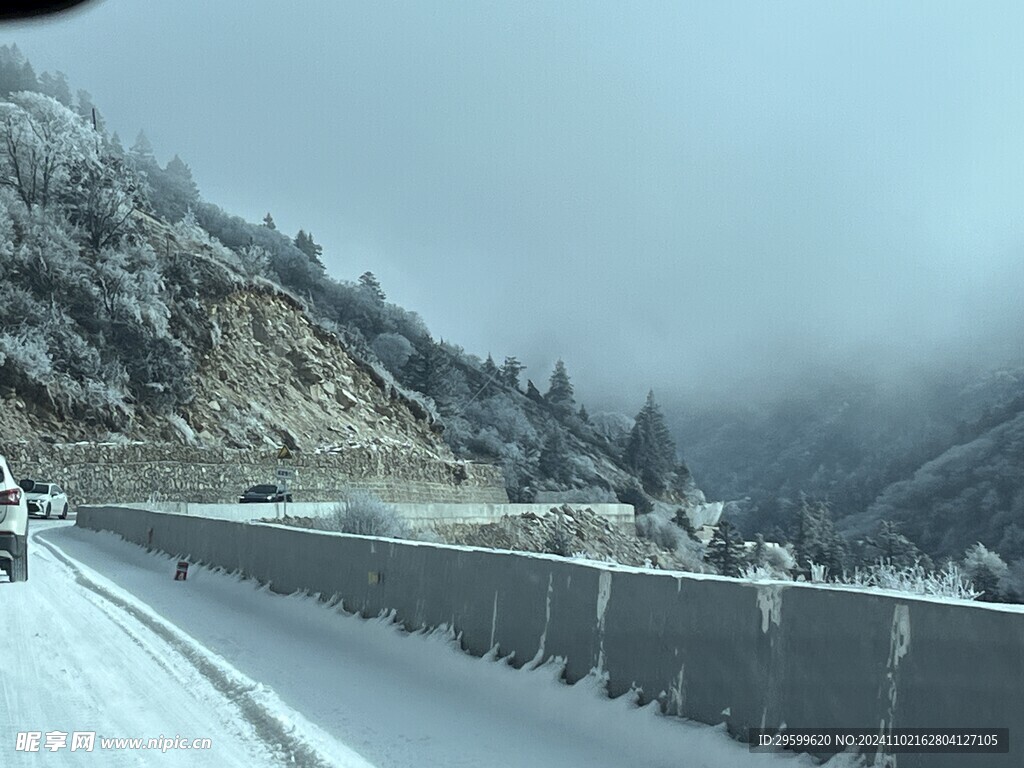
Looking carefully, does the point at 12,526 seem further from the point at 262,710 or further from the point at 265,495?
the point at 265,495

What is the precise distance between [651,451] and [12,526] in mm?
120607

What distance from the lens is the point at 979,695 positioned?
5.23 meters

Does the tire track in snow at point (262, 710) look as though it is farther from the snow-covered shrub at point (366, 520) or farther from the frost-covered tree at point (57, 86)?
the frost-covered tree at point (57, 86)

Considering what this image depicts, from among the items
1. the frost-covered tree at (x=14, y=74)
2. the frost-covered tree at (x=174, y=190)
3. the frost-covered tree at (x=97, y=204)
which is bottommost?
the frost-covered tree at (x=97, y=204)

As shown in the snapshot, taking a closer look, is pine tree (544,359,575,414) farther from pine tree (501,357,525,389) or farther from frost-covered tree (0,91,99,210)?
frost-covered tree (0,91,99,210)

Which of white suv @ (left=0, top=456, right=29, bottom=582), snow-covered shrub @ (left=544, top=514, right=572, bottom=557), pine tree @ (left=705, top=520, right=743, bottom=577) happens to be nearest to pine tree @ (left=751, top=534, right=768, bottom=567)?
pine tree @ (left=705, top=520, right=743, bottom=577)

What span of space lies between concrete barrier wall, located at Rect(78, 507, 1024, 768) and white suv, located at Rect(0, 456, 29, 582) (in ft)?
20.1

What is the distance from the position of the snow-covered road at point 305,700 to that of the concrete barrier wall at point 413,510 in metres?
23.3

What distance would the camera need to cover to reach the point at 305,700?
29.8 feet

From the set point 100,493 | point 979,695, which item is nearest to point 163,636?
point 979,695

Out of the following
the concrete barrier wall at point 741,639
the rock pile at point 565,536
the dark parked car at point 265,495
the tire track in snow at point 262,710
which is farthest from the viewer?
the rock pile at point 565,536

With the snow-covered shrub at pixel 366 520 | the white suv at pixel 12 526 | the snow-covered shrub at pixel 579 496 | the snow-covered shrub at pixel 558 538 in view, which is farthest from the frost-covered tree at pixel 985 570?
the snow-covered shrub at pixel 579 496

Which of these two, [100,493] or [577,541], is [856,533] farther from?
[100,493]

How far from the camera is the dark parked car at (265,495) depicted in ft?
172
